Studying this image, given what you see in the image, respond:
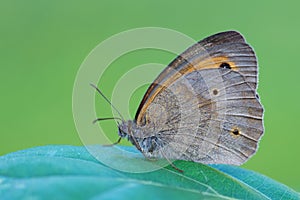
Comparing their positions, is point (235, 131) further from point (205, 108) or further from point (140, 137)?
point (140, 137)

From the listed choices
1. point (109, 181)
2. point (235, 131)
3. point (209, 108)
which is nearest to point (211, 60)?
point (209, 108)

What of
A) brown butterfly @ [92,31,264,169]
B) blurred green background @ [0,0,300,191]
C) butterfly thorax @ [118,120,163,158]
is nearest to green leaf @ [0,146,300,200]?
butterfly thorax @ [118,120,163,158]

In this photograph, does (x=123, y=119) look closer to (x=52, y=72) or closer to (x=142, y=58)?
(x=142, y=58)

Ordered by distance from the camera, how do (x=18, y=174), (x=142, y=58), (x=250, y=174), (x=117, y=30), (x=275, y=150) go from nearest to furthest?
(x=18, y=174) < (x=250, y=174) < (x=275, y=150) < (x=142, y=58) < (x=117, y=30)

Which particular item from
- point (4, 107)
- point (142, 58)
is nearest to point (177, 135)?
point (142, 58)

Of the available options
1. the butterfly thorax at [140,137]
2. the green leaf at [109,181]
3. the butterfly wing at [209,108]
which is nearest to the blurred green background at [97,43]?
the butterfly wing at [209,108]

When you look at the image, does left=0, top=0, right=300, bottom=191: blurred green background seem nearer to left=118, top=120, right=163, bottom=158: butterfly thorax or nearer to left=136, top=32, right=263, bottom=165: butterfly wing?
left=136, top=32, right=263, bottom=165: butterfly wing

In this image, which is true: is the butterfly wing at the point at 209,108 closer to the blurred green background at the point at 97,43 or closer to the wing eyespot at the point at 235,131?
the wing eyespot at the point at 235,131
